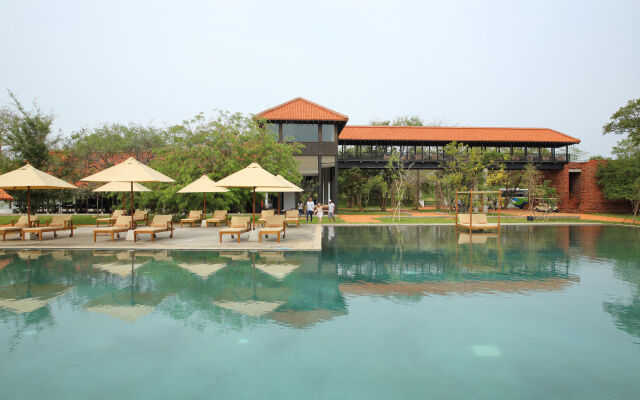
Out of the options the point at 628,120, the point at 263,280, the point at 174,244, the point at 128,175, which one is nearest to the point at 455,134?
the point at 628,120

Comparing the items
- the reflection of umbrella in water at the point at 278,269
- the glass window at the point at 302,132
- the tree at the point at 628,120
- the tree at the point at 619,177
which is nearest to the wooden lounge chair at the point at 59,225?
the reflection of umbrella in water at the point at 278,269

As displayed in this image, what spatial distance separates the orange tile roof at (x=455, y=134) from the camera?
2933cm

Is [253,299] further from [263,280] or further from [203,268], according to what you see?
[203,268]

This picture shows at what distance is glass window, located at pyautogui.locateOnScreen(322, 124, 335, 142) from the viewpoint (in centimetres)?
2534

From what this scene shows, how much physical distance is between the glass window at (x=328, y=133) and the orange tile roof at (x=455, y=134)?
312 cm

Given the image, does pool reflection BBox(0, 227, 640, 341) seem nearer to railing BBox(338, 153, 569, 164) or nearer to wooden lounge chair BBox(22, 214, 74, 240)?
wooden lounge chair BBox(22, 214, 74, 240)

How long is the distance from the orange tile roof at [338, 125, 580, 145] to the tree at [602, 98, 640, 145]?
3211 millimetres

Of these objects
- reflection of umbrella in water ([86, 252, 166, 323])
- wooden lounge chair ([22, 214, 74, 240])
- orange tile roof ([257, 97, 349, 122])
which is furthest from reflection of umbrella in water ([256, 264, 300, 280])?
orange tile roof ([257, 97, 349, 122])

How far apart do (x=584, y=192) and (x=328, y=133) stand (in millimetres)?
23861

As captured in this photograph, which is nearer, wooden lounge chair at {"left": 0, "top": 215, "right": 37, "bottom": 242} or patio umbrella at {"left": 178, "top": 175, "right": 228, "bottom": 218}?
wooden lounge chair at {"left": 0, "top": 215, "right": 37, "bottom": 242}

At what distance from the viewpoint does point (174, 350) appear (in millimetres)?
4078

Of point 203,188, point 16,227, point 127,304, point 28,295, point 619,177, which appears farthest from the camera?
point 619,177

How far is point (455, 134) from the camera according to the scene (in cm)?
3064

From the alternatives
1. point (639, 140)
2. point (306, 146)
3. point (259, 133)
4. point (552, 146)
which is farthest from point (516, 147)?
point (259, 133)
